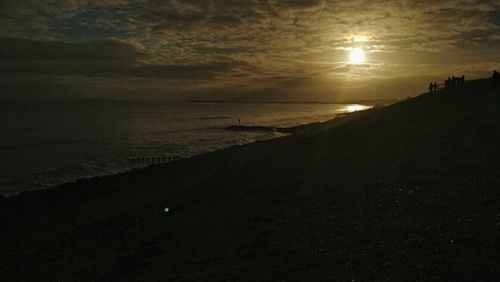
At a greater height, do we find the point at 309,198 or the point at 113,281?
the point at 309,198

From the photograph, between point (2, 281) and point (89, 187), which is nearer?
point (2, 281)

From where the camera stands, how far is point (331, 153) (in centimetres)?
2906

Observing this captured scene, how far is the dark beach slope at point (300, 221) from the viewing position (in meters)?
11.1

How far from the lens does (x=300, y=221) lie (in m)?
15.2

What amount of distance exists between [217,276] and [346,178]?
11.0 m

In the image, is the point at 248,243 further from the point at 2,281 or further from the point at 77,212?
the point at 77,212

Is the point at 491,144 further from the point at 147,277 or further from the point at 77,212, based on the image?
the point at 77,212

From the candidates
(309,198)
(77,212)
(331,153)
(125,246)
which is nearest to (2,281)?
(125,246)

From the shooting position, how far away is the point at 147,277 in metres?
12.2

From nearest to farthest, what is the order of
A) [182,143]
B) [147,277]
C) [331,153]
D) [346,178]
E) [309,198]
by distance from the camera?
[147,277] < [309,198] < [346,178] < [331,153] < [182,143]

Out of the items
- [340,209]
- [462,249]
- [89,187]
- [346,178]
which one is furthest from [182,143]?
[462,249]

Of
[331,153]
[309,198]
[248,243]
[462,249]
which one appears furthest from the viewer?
[331,153]

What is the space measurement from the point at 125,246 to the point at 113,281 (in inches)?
131

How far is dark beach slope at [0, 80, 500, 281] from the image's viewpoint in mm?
11062
